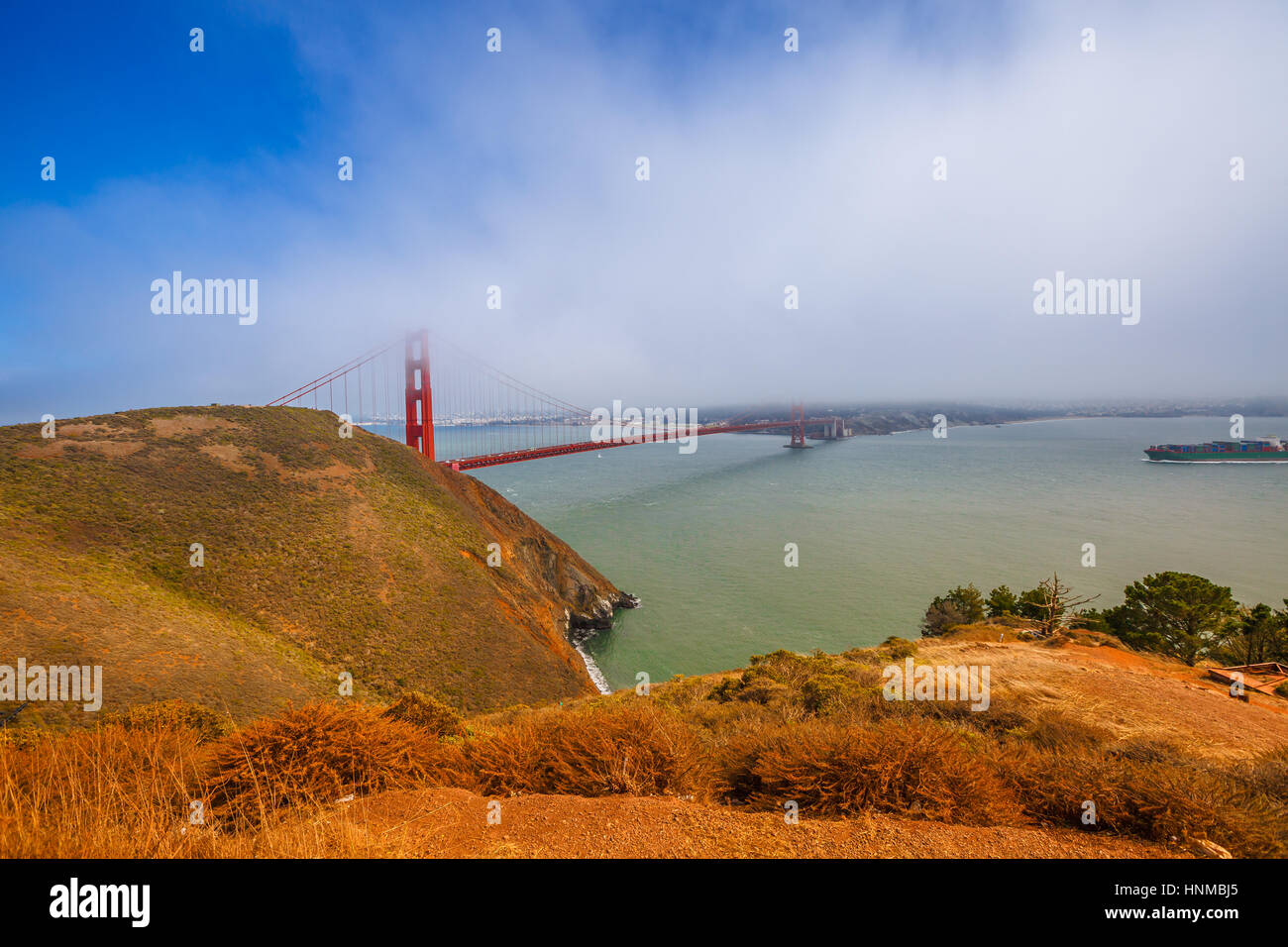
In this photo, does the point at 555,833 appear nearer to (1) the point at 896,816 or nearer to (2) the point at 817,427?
(1) the point at 896,816

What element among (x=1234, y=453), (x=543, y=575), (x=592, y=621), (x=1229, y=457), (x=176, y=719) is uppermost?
(x=1234, y=453)

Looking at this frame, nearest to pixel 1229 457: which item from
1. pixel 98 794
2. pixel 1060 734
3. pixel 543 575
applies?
pixel 543 575

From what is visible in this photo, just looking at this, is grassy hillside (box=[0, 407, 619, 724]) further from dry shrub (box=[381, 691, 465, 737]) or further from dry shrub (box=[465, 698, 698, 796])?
dry shrub (box=[465, 698, 698, 796])

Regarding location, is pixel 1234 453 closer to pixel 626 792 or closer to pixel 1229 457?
pixel 1229 457

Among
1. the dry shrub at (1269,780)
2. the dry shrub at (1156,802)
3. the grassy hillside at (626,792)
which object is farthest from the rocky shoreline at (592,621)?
the dry shrub at (1269,780)
